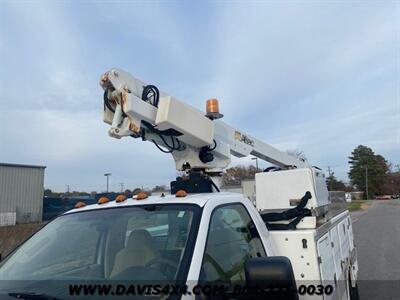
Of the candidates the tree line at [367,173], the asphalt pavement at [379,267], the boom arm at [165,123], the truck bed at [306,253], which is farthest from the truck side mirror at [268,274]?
the tree line at [367,173]

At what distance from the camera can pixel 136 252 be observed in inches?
109

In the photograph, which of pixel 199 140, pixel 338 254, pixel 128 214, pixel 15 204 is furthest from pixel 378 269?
pixel 15 204

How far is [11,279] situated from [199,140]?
252 cm

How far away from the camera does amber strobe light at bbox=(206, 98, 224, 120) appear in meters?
4.87

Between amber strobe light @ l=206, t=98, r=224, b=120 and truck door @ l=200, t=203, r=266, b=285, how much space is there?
175 cm

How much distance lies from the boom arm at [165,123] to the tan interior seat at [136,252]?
149cm

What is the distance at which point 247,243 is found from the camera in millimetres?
3184

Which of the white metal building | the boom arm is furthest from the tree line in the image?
the boom arm

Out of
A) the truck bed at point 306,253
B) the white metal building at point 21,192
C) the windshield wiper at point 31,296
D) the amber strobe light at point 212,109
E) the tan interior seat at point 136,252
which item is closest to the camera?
the windshield wiper at point 31,296

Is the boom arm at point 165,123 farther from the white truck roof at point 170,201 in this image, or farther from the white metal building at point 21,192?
the white metal building at point 21,192

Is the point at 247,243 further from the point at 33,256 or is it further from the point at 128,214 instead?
the point at 33,256

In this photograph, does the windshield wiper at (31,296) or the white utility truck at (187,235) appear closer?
the windshield wiper at (31,296)

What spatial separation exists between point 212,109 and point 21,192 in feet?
118

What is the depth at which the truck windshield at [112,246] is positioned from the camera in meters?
2.53
